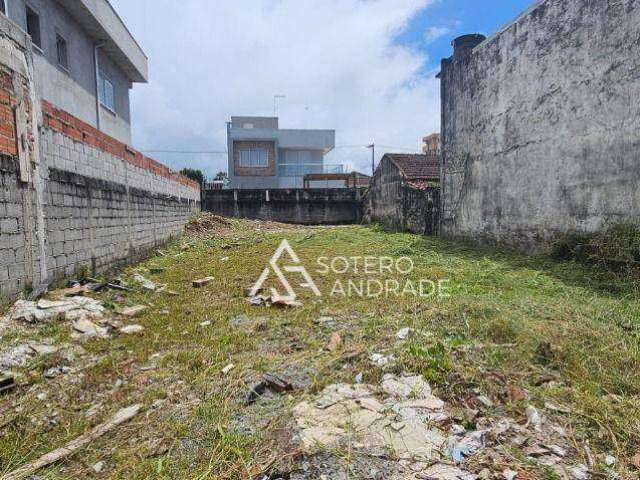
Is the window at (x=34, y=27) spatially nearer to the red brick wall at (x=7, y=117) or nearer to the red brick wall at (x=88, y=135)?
the red brick wall at (x=88, y=135)

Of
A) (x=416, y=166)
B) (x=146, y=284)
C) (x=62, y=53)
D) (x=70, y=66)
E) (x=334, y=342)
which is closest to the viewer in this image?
(x=334, y=342)

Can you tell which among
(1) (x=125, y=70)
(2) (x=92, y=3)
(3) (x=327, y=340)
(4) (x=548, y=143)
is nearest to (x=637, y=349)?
(3) (x=327, y=340)

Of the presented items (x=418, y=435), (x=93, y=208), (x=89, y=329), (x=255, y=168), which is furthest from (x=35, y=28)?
(x=255, y=168)

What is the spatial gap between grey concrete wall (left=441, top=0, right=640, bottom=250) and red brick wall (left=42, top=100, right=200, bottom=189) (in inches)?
305

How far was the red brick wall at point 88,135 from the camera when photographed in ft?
15.1

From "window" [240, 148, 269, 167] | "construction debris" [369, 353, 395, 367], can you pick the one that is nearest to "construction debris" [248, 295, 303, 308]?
"construction debris" [369, 353, 395, 367]

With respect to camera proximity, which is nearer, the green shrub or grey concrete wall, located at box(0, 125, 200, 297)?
grey concrete wall, located at box(0, 125, 200, 297)

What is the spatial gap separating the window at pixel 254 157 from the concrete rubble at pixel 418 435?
25.2m

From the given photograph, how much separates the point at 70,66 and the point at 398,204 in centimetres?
1056

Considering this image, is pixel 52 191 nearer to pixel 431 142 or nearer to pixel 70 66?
pixel 70 66

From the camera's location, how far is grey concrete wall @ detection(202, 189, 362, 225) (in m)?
17.4

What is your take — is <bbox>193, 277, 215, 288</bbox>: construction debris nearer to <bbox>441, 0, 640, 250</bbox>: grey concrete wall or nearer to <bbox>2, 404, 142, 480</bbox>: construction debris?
<bbox>2, 404, 142, 480</bbox>: construction debris

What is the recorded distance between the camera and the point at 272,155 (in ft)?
86.1

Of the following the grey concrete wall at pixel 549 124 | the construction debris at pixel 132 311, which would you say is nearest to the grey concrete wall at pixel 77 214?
the construction debris at pixel 132 311
